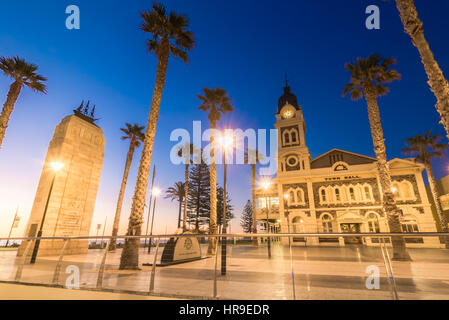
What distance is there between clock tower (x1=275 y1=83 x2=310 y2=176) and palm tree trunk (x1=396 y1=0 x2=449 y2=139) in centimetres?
2482

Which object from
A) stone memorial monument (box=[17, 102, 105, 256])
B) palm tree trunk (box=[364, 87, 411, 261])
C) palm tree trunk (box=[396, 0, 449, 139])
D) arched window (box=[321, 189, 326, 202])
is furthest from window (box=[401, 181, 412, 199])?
stone memorial monument (box=[17, 102, 105, 256])

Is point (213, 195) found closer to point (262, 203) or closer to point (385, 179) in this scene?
point (385, 179)

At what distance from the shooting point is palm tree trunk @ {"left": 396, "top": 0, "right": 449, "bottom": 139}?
285 inches

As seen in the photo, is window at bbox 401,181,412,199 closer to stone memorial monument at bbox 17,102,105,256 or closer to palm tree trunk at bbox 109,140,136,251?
palm tree trunk at bbox 109,140,136,251

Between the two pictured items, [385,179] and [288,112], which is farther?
[288,112]

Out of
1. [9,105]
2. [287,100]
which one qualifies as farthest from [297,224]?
[9,105]

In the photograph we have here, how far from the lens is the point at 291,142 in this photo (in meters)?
34.8

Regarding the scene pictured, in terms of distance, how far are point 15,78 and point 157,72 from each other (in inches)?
391

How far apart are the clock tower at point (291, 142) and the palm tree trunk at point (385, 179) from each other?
17.3m

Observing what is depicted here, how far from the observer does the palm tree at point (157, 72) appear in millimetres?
9614

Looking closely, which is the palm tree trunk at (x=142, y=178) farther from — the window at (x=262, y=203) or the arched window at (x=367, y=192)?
the window at (x=262, y=203)

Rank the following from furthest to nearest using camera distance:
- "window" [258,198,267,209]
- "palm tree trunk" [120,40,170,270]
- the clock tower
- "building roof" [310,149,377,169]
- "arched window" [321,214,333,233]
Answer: "window" [258,198,267,209], the clock tower, "building roof" [310,149,377,169], "arched window" [321,214,333,233], "palm tree trunk" [120,40,170,270]

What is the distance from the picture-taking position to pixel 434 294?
15.8 ft

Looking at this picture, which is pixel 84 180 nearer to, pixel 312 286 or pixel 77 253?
pixel 77 253
